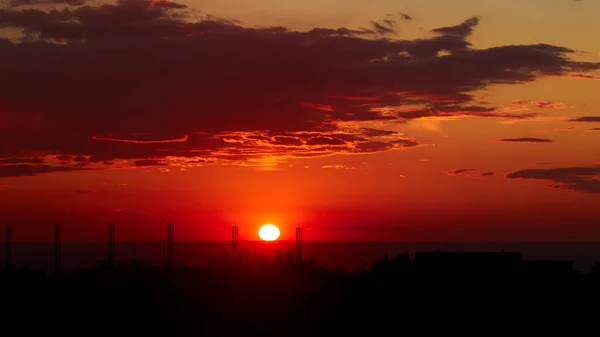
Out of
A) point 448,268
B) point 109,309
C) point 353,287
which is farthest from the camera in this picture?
point 448,268

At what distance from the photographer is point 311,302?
24922mm

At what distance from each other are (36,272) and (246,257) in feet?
25.8

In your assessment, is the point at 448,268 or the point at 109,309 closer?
the point at 109,309

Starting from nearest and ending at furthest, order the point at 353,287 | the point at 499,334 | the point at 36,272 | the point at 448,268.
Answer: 1. the point at 499,334
2. the point at 353,287
3. the point at 448,268
4. the point at 36,272

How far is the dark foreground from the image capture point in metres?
23.1

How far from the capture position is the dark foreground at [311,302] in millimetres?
23078

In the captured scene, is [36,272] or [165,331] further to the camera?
[36,272]

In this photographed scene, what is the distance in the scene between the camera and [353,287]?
2594 centimetres

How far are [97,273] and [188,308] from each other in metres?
5.71

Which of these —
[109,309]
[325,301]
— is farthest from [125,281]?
[325,301]

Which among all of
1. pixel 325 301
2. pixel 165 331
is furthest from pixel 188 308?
pixel 325 301

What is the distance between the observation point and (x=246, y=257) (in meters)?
32.6

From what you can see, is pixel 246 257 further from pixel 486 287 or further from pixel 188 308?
pixel 486 287

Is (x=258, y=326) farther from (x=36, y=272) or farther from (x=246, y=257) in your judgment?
(x=36, y=272)
